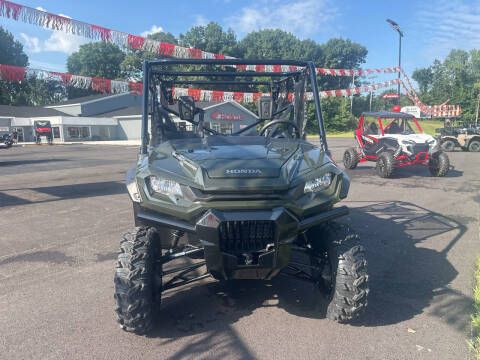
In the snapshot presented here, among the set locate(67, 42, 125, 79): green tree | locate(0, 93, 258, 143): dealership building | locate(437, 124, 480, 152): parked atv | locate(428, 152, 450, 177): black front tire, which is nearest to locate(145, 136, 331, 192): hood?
locate(428, 152, 450, 177): black front tire

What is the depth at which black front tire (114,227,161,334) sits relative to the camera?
108 inches

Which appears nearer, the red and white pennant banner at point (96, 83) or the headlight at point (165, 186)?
the headlight at point (165, 186)

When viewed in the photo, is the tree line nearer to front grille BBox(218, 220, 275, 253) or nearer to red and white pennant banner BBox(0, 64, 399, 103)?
red and white pennant banner BBox(0, 64, 399, 103)

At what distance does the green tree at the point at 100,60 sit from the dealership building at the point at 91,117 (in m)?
14.0

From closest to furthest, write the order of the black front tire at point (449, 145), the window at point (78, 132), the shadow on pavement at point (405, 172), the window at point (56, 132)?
the shadow on pavement at point (405, 172), the black front tire at point (449, 145), the window at point (56, 132), the window at point (78, 132)

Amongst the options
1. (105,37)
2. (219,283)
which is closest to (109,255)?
(219,283)

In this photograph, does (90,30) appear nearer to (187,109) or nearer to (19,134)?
(187,109)

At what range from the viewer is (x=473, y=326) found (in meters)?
3.03

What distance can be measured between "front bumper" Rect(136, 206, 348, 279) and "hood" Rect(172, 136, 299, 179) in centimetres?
30

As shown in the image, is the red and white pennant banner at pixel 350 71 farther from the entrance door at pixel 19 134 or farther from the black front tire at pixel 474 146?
the entrance door at pixel 19 134

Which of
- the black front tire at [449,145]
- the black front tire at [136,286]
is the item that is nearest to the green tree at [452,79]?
the black front tire at [449,145]

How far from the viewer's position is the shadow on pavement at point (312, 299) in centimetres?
302

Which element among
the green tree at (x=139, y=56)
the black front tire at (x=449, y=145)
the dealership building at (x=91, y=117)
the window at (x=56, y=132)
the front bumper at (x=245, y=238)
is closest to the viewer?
the front bumper at (x=245, y=238)

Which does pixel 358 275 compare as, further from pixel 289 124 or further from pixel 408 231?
pixel 408 231
